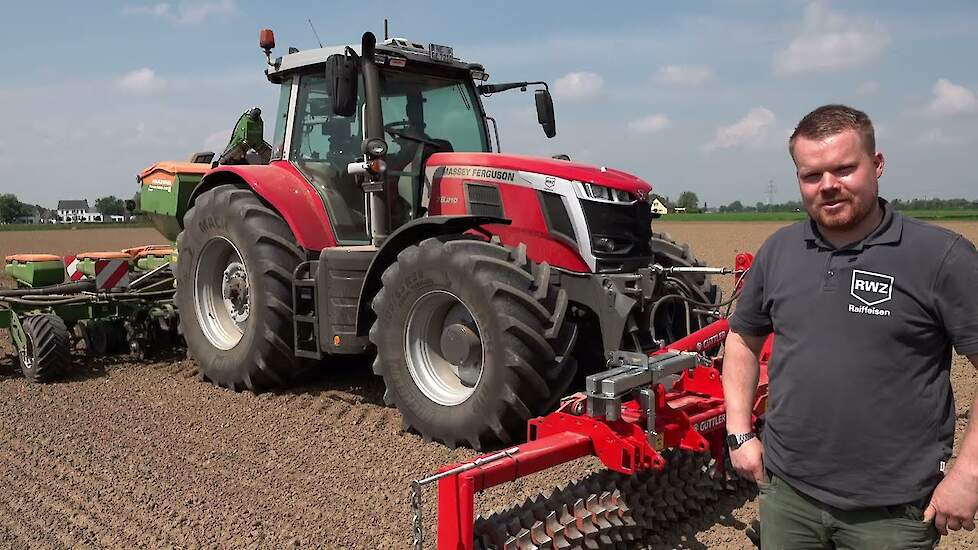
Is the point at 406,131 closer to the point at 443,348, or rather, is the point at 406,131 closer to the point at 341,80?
the point at 341,80

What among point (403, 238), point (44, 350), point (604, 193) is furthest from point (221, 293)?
point (604, 193)

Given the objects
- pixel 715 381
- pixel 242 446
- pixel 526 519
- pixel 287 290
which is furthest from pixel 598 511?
pixel 287 290

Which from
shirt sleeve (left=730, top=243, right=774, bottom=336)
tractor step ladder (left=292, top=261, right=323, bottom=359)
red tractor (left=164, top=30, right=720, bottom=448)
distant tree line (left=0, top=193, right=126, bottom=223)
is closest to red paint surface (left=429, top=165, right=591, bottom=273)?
red tractor (left=164, top=30, right=720, bottom=448)

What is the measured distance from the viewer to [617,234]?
4812 mm

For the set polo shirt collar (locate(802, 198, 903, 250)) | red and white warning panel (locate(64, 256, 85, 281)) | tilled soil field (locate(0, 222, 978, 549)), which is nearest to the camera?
polo shirt collar (locate(802, 198, 903, 250))

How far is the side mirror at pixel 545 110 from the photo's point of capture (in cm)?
614

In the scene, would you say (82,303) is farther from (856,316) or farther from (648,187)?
(856,316)

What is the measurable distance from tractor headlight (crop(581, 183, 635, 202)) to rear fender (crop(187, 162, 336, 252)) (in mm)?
1966

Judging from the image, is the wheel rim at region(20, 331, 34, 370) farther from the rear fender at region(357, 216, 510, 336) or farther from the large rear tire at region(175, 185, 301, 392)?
the rear fender at region(357, 216, 510, 336)

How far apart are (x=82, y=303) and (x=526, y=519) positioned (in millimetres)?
5643

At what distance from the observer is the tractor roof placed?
17.7 ft

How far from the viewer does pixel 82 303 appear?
23.2 ft

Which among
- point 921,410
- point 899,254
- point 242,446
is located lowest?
point 242,446

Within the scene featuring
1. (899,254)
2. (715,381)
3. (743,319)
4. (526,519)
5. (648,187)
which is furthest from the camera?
(648,187)
